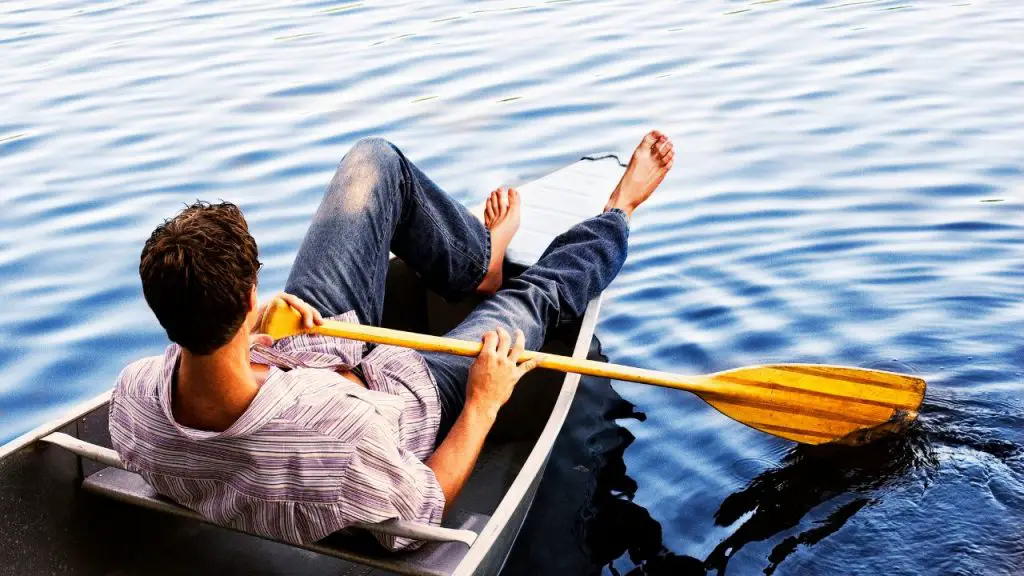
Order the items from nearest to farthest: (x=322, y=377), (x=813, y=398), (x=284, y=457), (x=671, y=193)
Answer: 1. (x=284, y=457)
2. (x=322, y=377)
3. (x=813, y=398)
4. (x=671, y=193)

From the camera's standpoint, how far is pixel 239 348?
213 cm

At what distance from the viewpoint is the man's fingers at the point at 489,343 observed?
288cm

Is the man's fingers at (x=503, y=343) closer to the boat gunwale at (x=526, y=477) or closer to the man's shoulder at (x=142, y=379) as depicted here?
the boat gunwale at (x=526, y=477)

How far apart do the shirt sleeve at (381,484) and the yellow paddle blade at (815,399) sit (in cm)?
132

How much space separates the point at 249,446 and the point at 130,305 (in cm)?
293

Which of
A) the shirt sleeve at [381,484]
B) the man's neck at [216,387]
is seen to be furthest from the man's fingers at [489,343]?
the man's neck at [216,387]

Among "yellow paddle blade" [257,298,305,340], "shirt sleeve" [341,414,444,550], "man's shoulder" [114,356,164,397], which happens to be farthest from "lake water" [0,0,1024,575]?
"man's shoulder" [114,356,164,397]

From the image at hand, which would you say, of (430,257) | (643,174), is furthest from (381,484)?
(643,174)

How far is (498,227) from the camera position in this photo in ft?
13.3

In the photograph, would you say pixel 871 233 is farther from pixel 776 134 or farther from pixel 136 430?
pixel 136 430

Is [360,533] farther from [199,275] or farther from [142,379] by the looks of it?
[199,275]

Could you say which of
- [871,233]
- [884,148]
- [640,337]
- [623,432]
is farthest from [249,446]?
[884,148]

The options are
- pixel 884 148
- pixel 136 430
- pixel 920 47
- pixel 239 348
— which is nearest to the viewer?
pixel 239 348

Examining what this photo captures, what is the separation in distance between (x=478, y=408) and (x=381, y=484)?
1.60 feet
